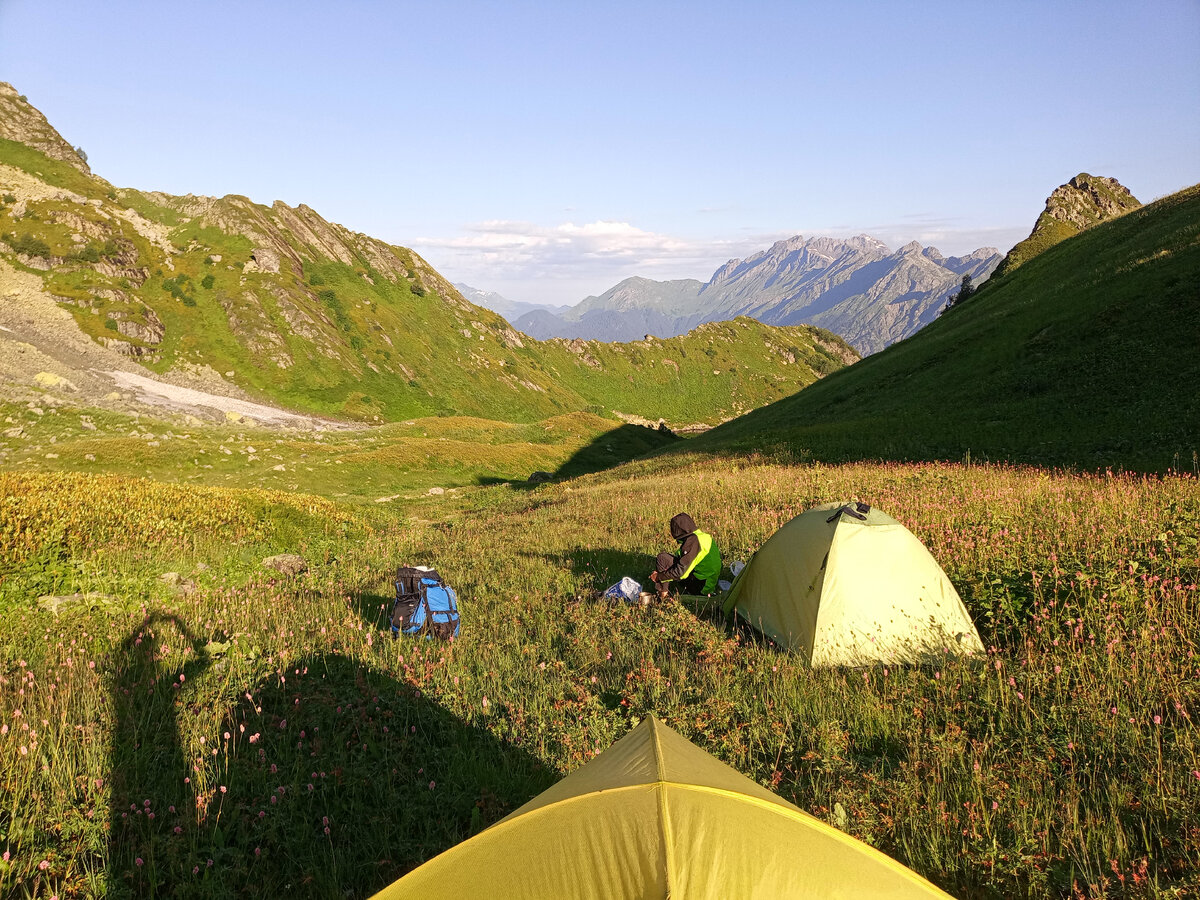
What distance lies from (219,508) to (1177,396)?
98.4 feet

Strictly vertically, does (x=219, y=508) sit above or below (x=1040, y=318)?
below

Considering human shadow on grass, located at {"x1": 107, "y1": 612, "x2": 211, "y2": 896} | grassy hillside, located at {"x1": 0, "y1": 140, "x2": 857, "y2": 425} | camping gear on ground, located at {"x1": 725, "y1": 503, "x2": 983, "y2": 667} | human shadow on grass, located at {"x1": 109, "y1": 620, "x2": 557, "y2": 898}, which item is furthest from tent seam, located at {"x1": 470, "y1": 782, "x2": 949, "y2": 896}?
grassy hillside, located at {"x1": 0, "y1": 140, "x2": 857, "y2": 425}

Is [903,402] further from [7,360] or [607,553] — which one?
[7,360]

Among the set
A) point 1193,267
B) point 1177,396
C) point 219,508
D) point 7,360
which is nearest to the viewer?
point 219,508

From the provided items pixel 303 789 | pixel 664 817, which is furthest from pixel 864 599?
pixel 303 789

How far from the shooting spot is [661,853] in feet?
9.25

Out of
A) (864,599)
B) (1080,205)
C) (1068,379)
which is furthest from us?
(1080,205)

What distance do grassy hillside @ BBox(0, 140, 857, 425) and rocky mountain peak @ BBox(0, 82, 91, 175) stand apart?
2655 mm

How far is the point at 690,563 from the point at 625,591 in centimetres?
116

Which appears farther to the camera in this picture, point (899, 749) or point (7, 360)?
point (7, 360)

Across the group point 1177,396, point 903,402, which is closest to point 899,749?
point 1177,396

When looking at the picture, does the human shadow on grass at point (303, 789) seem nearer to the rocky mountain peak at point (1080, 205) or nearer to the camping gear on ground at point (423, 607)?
the camping gear on ground at point (423, 607)

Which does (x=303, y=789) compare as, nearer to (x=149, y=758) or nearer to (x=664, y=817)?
(x=149, y=758)

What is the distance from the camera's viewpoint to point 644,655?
25.3ft
